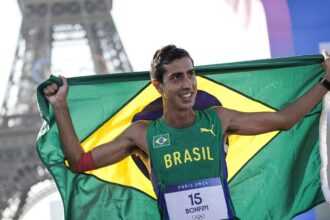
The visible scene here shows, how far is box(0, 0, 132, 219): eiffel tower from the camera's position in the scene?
2256 cm

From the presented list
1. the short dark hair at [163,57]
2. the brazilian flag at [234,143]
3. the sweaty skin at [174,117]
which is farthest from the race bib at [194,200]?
the brazilian flag at [234,143]

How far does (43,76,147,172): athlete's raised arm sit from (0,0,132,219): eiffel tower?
62.8 feet

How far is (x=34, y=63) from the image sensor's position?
25.4 meters

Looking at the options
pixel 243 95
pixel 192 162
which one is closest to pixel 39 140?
pixel 192 162

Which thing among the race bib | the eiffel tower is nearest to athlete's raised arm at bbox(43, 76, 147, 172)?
the race bib

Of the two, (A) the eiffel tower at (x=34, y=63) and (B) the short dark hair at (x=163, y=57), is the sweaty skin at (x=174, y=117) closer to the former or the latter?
(B) the short dark hair at (x=163, y=57)

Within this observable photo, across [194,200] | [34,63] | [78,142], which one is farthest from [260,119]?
[34,63]

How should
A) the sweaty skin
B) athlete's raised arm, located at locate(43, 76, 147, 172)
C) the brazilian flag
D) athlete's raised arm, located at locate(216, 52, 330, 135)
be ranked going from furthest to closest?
the brazilian flag, athlete's raised arm, located at locate(216, 52, 330, 135), athlete's raised arm, located at locate(43, 76, 147, 172), the sweaty skin

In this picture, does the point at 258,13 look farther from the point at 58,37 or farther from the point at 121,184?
the point at 58,37

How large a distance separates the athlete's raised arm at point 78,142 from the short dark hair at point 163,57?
0.34 m

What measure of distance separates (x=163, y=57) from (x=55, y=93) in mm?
601

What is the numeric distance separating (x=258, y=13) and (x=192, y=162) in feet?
9.99

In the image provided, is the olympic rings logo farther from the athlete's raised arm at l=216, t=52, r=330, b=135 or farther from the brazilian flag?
the brazilian flag

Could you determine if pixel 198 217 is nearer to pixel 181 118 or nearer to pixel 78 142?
pixel 181 118
